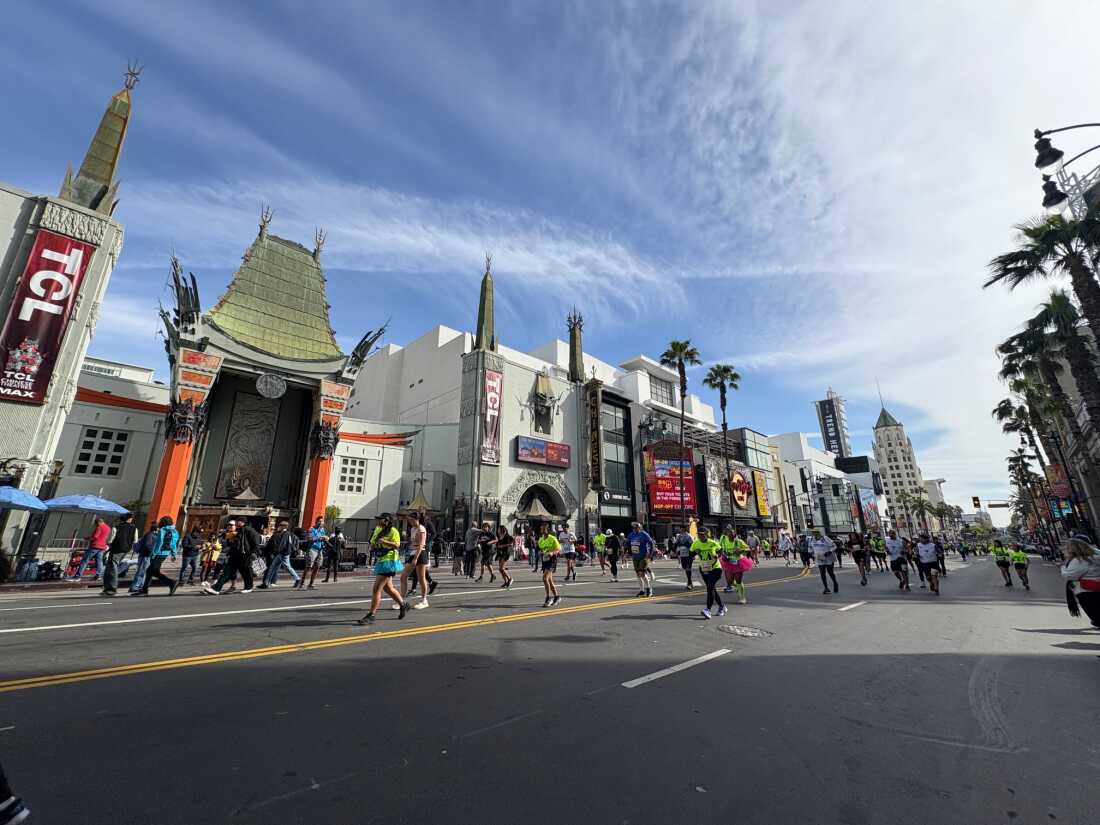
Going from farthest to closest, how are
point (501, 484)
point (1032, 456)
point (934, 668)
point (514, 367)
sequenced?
1. point (1032, 456)
2. point (514, 367)
3. point (501, 484)
4. point (934, 668)

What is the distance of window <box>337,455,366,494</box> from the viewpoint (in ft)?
112

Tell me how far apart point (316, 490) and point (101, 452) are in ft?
39.3

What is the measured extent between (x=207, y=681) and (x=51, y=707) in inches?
44.1

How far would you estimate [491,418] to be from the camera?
35.9 m

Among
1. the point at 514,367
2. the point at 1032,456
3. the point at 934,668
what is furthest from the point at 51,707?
the point at 1032,456

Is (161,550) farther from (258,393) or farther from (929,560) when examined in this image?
(258,393)

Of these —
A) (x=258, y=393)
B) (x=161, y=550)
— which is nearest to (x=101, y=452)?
(x=258, y=393)

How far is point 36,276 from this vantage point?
2103 cm

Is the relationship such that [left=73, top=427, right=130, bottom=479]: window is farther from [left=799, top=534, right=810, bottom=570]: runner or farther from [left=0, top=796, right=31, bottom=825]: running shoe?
[left=799, top=534, right=810, bottom=570]: runner

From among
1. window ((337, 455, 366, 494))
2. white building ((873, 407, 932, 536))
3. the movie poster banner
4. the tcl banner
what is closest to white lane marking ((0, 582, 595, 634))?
the tcl banner

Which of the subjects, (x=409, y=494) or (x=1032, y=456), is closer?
(x=409, y=494)

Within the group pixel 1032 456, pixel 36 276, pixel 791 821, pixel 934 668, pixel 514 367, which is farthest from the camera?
pixel 1032 456

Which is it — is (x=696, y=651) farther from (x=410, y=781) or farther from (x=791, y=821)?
(x=410, y=781)

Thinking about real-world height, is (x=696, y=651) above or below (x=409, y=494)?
below
